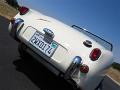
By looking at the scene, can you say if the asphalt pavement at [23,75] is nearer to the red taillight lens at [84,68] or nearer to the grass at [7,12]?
the red taillight lens at [84,68]

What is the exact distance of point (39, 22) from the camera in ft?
21.2

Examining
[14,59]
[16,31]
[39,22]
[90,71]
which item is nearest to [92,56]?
[90,71]

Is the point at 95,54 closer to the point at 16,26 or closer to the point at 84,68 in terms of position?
the point at 84,68

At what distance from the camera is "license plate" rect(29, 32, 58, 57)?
583 cm

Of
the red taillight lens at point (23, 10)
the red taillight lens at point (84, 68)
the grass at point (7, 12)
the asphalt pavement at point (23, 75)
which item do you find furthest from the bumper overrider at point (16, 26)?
the grass at point (7, 12)

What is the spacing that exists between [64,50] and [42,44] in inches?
21.5

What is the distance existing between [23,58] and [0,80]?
6.97 feet

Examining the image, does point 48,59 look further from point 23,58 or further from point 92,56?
point 23,58

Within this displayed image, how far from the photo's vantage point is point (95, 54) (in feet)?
18.1

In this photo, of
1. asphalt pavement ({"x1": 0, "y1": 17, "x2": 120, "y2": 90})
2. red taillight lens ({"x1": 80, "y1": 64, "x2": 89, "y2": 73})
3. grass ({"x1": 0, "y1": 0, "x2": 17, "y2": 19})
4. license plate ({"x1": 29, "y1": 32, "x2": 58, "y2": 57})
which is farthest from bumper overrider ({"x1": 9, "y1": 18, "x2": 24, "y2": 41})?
grass ({"x1": 0, "y1": 0, "x2": 17, "y2": 19})

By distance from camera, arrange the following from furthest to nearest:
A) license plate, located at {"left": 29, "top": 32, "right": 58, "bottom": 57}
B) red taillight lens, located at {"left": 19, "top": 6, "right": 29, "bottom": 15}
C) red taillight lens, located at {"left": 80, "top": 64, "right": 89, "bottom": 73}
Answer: red taillight lens, located at {"left": 19, "top": 6, "right": 29, "bottom": 15} → license plate, located at {"left": 29, "top": 32, "right": 58, "bottom": 57} → red taillight lens, located at {"left": 80, "top": 64, "right": 89, "bottom": 73}

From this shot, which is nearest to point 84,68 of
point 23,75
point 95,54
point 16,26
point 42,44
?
point 95,54

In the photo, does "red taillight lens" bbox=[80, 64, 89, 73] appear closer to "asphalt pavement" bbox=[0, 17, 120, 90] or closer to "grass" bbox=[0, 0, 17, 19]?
"asphalt pavement" bbox=[0, 17, 120, 90]

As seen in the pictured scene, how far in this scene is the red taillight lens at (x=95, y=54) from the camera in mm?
5473
